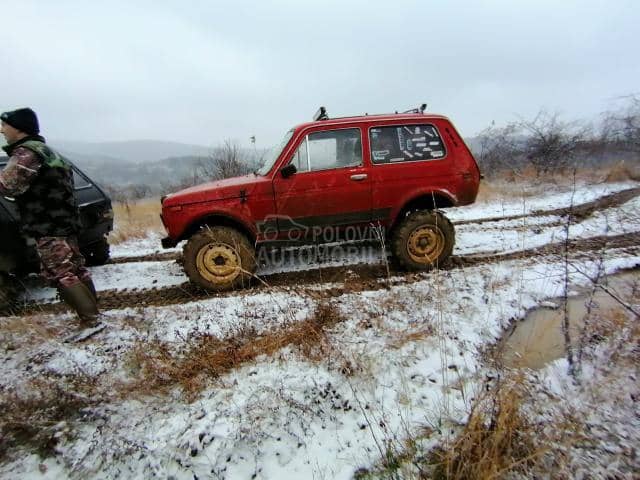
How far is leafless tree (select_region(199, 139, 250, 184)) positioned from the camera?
34.7 ft

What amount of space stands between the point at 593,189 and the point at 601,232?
459 cm

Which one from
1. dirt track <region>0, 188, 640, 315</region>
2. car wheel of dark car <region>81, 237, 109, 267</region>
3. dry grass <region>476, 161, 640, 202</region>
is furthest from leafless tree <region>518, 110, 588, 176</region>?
car wheel of dark car <region>81, 237, 109, 267</region>

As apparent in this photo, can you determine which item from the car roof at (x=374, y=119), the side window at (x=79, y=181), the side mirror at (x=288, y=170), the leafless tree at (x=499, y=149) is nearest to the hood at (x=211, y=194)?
the side mirror at (x=288, y=170)

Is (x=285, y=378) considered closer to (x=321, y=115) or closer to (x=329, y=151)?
(x=329, y=151)

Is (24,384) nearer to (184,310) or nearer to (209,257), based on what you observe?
(184,310)

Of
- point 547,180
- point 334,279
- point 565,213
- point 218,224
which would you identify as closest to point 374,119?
point 334,279

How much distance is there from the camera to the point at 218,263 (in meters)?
3.78

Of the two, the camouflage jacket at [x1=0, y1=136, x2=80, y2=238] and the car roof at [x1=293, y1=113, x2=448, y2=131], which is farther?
the car roof at [x1=293, y1=113, x2=448, y2=131]

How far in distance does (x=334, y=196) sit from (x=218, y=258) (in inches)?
62.0

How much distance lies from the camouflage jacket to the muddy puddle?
3.97 meters

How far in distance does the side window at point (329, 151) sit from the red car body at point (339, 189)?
0.08ft

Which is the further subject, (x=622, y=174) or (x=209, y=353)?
(x=622, y=174)

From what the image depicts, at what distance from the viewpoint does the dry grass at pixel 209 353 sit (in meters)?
2.30

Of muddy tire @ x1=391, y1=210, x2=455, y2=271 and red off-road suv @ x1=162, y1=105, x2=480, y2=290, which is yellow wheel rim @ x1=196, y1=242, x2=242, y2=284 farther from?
muddy tire @ x1=391, y1=210, x2=455, y2=271
